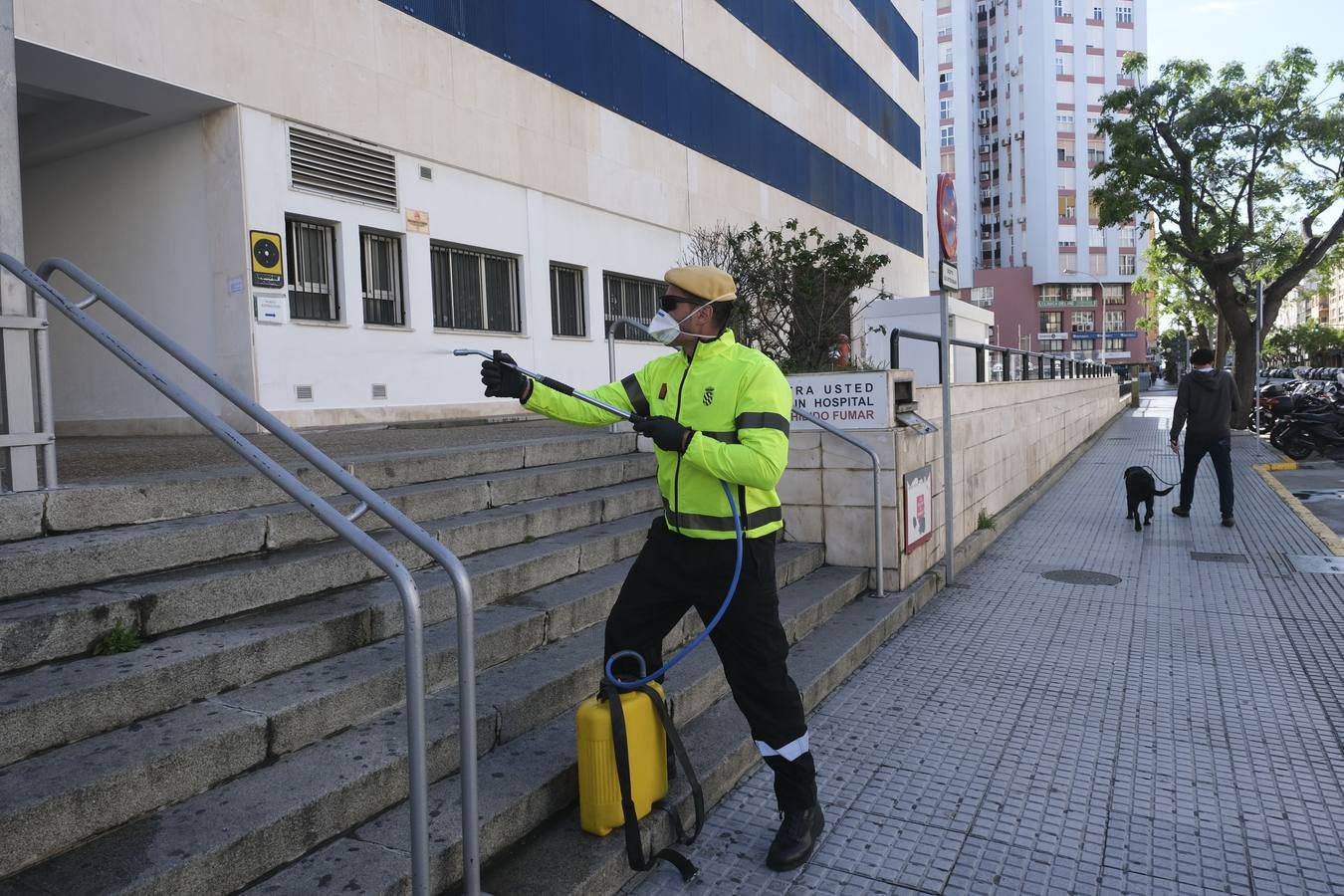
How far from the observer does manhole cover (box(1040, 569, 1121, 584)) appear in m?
7.33

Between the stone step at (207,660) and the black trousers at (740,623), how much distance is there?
1.16 m

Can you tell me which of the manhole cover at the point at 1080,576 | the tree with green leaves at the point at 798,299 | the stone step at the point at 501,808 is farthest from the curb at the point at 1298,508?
the stone step at the point at 501,808

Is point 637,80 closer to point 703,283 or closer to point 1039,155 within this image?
point 703,283

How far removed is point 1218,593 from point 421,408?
9029 mm

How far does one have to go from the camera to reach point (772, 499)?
3.25 m

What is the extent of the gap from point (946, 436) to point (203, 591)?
549 centimetres

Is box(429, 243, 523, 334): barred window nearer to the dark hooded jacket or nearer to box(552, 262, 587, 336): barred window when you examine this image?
box(552, 262, 587, 336): barred window

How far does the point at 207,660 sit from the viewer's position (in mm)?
3076

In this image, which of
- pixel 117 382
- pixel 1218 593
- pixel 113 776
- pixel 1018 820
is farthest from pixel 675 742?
pixel 117 382

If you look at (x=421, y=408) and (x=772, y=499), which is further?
(x=421, y=408)

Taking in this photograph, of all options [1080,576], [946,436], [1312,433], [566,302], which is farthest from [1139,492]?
[566,302]

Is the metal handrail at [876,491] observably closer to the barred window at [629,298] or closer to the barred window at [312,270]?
the barred window at [312,270]

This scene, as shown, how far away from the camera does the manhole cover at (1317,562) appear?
7.45 metres

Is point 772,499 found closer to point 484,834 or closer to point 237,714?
point 484,834
